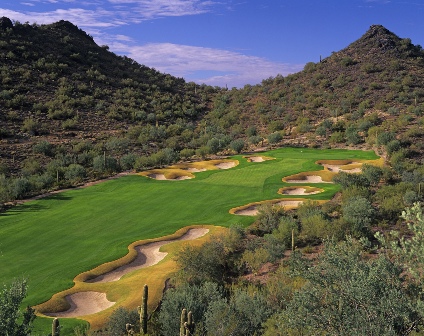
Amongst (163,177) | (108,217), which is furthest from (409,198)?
(163,177)

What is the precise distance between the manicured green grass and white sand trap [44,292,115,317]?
1053mm

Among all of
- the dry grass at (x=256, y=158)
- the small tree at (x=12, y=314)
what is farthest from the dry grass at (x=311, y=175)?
the small tree at (x=12, y=314)

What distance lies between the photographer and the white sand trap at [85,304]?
1792 cm

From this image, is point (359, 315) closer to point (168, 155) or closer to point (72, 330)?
point (72, 330)

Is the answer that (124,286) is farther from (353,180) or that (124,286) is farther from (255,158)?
(255,158)

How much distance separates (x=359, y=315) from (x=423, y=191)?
25.4 m

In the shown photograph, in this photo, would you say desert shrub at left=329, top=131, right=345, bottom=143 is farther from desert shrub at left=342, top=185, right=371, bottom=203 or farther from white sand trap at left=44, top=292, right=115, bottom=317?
white sand trap at left=44, top=292, right=115, bottom=317

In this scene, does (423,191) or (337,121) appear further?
(337,121)

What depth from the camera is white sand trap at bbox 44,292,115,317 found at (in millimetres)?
17922

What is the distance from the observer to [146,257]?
2420cm

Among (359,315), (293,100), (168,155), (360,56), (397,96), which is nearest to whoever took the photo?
(359,315)

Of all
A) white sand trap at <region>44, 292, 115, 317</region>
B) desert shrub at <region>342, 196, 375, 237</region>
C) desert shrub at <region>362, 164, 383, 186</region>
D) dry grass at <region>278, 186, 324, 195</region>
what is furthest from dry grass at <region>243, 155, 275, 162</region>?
white sand trap at <region>44, 292, 115, 317</region>

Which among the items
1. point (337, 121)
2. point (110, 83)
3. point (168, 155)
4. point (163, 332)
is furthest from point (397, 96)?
point (163, 332)

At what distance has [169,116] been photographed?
83.1 m
